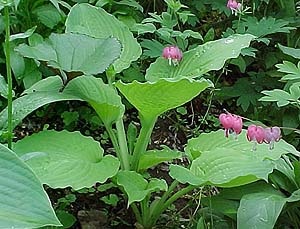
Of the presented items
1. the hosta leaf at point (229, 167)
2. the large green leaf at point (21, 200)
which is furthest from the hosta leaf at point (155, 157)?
the large green leaf at point (21, 200)

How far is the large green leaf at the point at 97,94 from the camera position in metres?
1.79

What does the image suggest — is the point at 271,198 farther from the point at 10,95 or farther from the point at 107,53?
the point at 10,95

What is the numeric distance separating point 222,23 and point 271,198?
50.4 inches

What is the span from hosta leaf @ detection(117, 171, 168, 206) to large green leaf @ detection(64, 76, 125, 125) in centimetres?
21

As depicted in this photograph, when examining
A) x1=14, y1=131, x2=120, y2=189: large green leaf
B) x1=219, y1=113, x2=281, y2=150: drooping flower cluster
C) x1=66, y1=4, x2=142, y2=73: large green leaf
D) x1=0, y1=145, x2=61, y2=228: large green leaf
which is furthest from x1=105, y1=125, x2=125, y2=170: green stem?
x1=0, y1=145, x2=61, y2=228: large green leaf

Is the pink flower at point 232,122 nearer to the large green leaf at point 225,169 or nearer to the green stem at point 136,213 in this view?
the large green leaf at point 225,169

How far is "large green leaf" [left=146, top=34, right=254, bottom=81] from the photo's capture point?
1.91m

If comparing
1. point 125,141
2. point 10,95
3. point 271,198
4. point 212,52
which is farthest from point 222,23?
point 10,95

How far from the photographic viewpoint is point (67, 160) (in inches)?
66.2

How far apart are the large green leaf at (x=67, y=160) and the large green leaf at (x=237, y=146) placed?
11.5 inches

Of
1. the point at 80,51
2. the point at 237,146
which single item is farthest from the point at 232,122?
the point at 80,51

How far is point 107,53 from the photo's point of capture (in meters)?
1.56

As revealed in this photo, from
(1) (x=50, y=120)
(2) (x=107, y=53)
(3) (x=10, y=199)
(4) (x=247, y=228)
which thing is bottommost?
(1) (x=50, y=120)

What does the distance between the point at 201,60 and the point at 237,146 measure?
31 cm
